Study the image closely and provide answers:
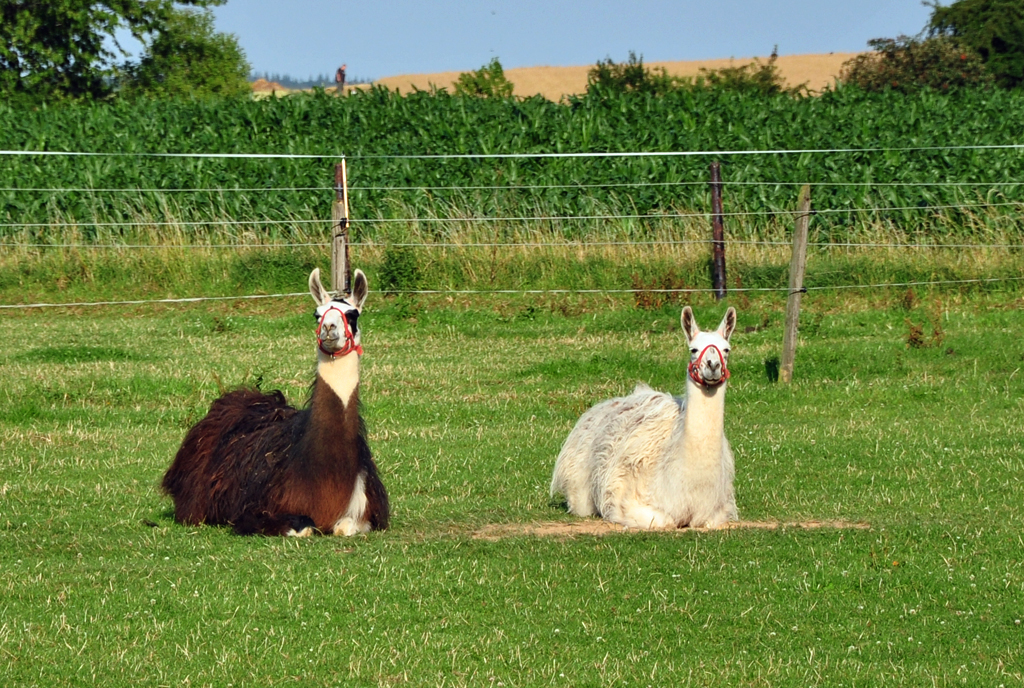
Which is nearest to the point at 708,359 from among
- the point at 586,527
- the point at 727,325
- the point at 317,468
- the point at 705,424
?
the point at 705,424

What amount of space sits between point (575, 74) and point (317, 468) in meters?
68.3

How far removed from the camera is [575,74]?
74062 millimetres

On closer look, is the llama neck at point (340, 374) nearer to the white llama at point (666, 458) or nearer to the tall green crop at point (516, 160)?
the white llama at point (666, 458)

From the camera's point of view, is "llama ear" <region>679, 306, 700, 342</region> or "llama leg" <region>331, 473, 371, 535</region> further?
"llama ear" <region>679, 306, 700, 342</region>

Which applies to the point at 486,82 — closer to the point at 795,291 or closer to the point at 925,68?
the point at 925,68

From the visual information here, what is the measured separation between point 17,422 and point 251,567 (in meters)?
6.07

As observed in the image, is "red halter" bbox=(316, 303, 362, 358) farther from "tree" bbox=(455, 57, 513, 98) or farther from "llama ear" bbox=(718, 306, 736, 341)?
"tree" bbox=(455, 57, 513, 98)

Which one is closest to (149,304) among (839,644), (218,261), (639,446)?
(218,261)

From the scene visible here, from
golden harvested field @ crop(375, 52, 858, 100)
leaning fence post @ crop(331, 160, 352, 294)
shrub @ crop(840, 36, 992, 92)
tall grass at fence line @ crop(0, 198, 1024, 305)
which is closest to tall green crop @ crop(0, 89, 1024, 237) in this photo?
tall grass at fence line @ crop(0, 198, 1024, 305)

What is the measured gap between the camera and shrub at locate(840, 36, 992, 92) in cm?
3603

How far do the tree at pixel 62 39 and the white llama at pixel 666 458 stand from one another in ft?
91.2

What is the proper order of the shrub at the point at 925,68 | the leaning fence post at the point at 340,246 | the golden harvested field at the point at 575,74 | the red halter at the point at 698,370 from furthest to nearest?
1. the golden harvested field at the point at 575,74
2. the shrub at the point at 925,68
3. the leaning fence post at the point at 340,246
4. the red halter at the point at 698,370

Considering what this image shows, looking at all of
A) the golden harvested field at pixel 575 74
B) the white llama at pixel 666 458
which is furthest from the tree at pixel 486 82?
the golden harvested field at pixel 575 74

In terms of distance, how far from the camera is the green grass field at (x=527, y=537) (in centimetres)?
551
